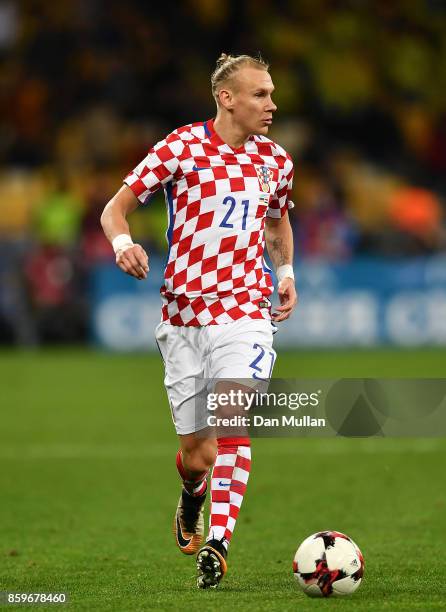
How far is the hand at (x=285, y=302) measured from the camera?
6031 mm

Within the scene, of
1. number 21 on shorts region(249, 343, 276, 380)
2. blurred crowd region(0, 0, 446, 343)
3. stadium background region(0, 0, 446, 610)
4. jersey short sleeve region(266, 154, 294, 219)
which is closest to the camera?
number 21 on shorts region(249, 343, 276, 380)

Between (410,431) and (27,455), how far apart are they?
586cm

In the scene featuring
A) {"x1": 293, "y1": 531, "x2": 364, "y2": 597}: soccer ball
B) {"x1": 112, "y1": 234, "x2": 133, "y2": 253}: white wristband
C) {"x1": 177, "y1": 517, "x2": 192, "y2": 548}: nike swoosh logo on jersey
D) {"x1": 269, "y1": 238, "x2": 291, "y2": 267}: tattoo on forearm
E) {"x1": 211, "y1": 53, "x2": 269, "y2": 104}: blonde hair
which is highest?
{"x1": 211, "y1": 53, "x2": 269, "y2": 104}: blonde hair

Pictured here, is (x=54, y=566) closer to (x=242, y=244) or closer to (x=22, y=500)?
(x=242, y=244)

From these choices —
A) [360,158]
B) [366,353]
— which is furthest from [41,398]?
[360,158]

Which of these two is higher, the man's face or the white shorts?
the man's face

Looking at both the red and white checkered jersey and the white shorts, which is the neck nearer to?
the red and white checkered jersey

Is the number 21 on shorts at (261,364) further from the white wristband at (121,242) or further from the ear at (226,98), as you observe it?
the ear at (226,98)

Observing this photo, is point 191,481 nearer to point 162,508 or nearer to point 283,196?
point 283,196

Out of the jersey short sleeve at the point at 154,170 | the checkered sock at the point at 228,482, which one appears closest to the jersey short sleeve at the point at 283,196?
the jersey short sleeve at the point at 154,170

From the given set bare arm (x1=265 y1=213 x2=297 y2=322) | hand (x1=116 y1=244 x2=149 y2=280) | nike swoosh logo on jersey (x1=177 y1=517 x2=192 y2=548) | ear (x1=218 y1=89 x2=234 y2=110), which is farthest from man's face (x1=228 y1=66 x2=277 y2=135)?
nike swoosh logo on jersey (x1=177 y1=517 x2=192 y2=548)

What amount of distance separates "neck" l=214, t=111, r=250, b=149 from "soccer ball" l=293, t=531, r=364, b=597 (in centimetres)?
182

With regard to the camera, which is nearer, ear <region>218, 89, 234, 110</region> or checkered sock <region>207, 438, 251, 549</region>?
checkered sock <region>207, 438, 251, 549</region>

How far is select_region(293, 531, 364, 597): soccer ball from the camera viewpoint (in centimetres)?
543
